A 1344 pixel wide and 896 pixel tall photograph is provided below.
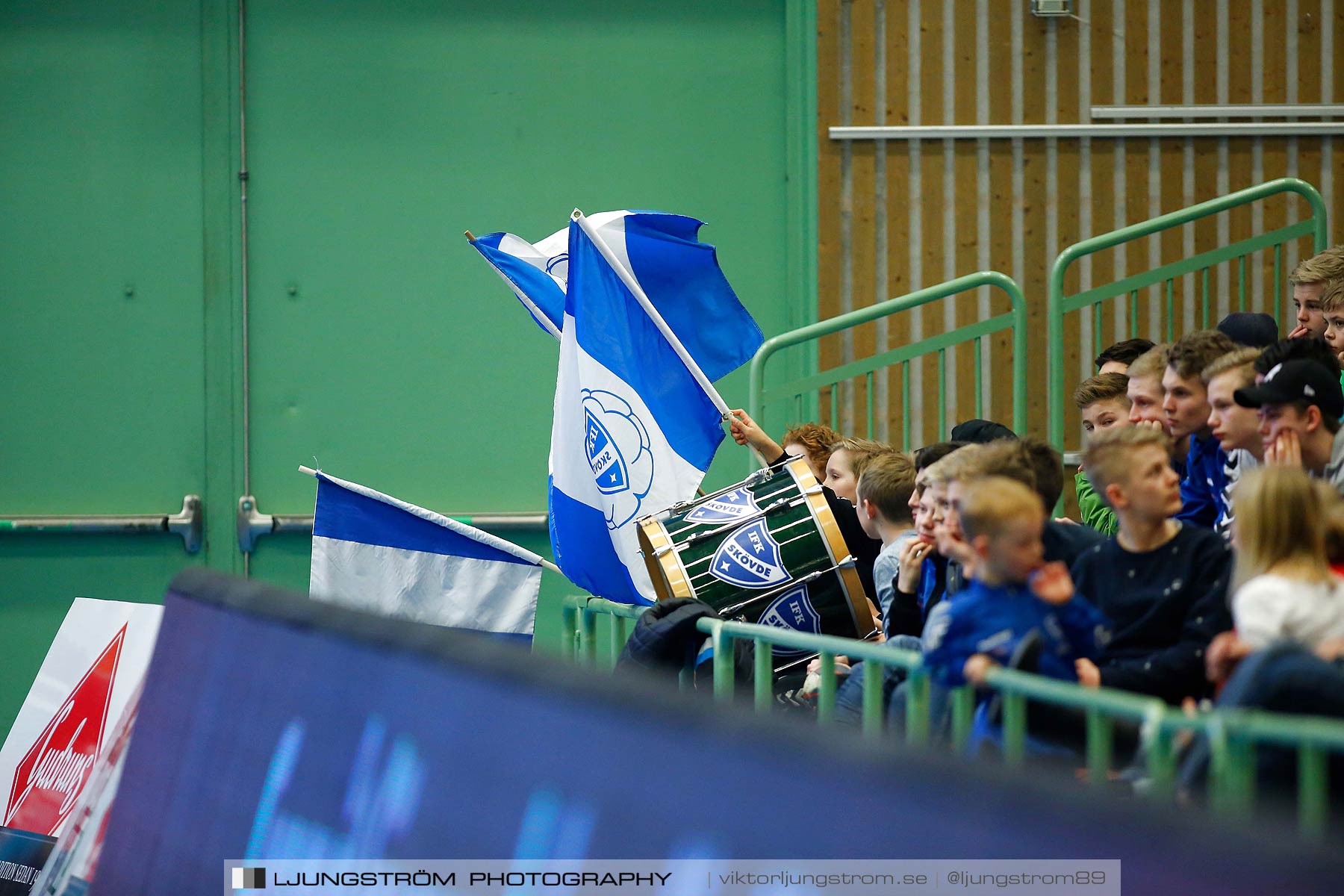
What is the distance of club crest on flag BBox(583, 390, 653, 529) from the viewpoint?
16.6 ft

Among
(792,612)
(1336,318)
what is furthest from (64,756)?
(1336,318)

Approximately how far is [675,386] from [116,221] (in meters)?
4.45

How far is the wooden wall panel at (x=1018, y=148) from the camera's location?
7879 millimetres

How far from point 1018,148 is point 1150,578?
553cm

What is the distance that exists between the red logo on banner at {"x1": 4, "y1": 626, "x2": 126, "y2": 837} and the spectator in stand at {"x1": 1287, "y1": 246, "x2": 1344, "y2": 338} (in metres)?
4.14

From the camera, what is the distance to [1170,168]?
7887 millimetres

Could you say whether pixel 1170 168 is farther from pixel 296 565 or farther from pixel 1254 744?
pixel 1254 744

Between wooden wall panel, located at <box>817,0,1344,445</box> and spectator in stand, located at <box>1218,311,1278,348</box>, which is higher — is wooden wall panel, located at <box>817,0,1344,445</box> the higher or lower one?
the higher one

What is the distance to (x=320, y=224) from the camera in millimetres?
8117

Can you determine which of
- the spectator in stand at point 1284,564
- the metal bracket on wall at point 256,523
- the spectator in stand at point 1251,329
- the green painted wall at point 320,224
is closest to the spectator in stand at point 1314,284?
the spectator in stand at point 1251,329

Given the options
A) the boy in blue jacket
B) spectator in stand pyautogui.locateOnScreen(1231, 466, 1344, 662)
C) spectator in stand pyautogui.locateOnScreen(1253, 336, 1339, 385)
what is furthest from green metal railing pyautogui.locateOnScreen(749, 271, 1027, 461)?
spectator in stand pyautogui.locateOnScreen(1231, 466, 1344, 662)

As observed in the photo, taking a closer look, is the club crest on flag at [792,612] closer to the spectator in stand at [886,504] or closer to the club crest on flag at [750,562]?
the club crest on flag at [750,562]

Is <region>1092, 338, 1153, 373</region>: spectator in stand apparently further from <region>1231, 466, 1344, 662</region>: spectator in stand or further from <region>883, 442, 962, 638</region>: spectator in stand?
<region>1231, 466, 1344, 662</region>: spectator in stand

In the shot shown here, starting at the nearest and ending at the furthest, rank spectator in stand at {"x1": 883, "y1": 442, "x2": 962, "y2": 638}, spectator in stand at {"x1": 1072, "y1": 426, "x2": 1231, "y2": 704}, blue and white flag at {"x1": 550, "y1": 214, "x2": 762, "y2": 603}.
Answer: spectator in stand at {"x1": 1072, "y1": 426, "x2": 1231, "y2": 704} < spectator in stand at {"x1": 883, "y1": 442, "x2": 962, "y2": 638} < blue and white flag at {"x1": 550, "y1": 214, "x2": 762, "y2": 603}
